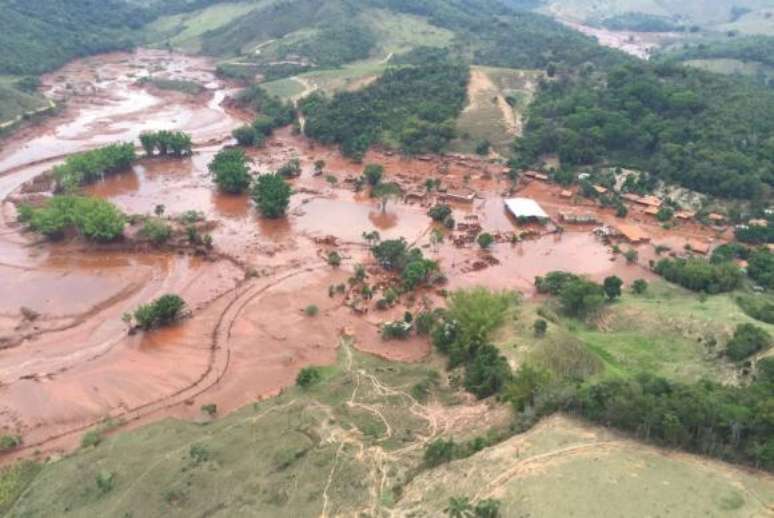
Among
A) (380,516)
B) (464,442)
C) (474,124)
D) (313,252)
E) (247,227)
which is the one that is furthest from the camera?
(474,124)

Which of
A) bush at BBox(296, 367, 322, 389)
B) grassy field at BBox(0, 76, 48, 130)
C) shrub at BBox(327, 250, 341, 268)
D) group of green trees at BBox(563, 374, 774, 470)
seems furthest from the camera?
grassy field at BBox(0, 76, 48, 130)

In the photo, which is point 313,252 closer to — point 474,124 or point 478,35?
point 474,124

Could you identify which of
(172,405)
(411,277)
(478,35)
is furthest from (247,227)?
(478,35)

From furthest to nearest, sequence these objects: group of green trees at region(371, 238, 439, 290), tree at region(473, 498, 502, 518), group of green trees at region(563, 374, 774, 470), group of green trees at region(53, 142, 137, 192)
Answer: group of green trees at region(53, 142, 137, 192), group of green trees at region(371, 238, 439, 290), group of green trees at region(563, 374, 774, 470), tree at region(473, 498, 502, 518)

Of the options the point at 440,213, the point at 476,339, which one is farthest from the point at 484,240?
the point at 476,339

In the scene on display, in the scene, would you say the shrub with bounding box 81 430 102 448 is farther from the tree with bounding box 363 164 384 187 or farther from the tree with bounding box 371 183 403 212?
the tree with bounding box 363 164 384 187

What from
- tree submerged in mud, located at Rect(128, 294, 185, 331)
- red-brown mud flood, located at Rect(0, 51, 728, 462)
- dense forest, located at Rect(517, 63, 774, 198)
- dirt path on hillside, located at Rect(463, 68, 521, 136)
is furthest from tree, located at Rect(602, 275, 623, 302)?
dirt path on hillside, located at Rect(463, 68, 521, 136)
